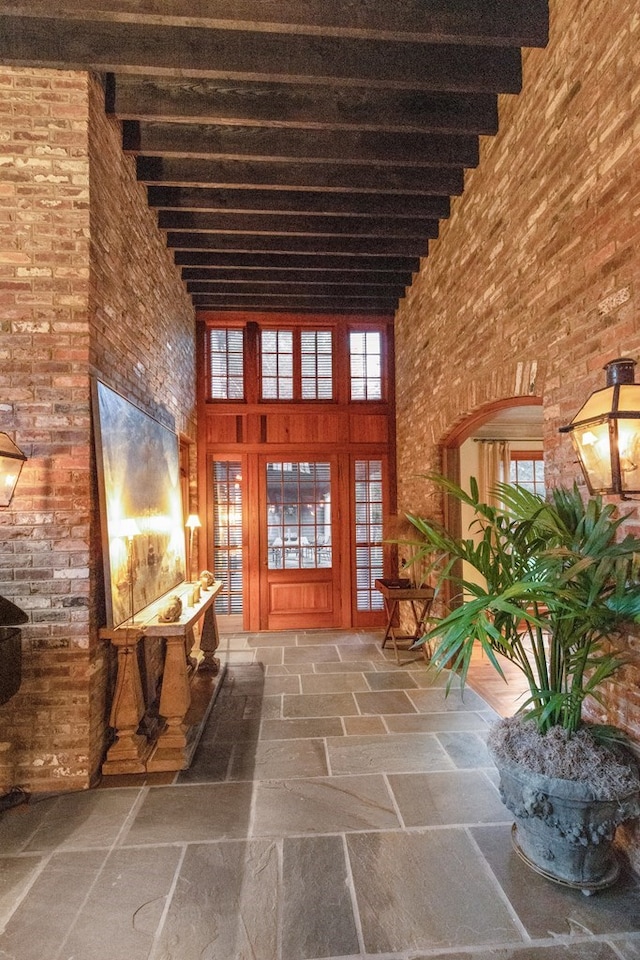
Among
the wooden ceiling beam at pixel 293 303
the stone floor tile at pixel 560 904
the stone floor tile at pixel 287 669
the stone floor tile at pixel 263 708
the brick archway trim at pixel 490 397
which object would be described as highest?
the wooden ceiling beam at pixel 293 303

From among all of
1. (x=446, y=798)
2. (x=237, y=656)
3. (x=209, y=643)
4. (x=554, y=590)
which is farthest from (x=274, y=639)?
(x=554, y=590)

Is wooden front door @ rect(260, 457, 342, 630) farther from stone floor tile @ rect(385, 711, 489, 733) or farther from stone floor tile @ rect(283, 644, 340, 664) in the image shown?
stone floor tile @ rect(385, 711, 489, 733)

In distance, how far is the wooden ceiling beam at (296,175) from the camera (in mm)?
3266

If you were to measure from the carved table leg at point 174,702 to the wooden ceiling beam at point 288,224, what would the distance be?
323 centimetres

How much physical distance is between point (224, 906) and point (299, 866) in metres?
0.33

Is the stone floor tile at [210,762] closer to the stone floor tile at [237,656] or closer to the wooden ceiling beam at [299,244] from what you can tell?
the stone floor tile at [237,656]

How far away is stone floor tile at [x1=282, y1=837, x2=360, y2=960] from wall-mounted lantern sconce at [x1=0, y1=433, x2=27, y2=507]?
1997 mm

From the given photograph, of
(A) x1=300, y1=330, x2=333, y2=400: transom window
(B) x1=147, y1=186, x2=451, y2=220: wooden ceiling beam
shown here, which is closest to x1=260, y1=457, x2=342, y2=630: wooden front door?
(A) x1=300, y1=330, x2=333, y2=400: transom window

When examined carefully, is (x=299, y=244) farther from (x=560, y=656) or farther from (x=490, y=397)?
(x=560, y=656)

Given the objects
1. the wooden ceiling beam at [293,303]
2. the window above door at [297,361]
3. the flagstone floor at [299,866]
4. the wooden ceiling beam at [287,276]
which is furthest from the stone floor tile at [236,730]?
the wooden ceiling beam at [293,303]

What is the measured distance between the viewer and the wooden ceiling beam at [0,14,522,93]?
2369mm

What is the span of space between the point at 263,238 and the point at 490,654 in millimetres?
3937

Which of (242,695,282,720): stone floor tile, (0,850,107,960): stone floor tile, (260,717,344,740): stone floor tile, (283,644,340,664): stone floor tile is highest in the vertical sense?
(0,850,107,960): stone floor tile

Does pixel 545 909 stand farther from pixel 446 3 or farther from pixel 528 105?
pixel 446 3
